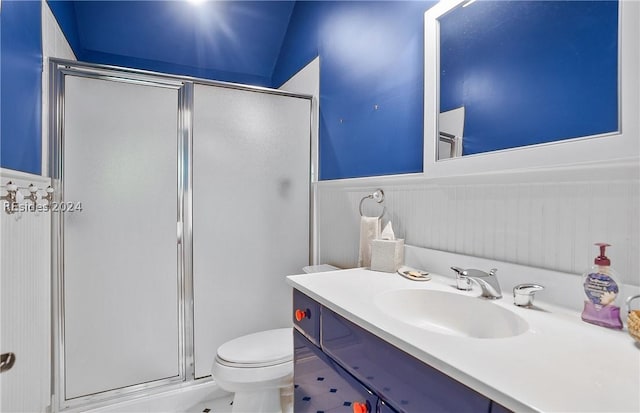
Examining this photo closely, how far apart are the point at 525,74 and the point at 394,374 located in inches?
36.9

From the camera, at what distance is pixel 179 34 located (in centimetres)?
241

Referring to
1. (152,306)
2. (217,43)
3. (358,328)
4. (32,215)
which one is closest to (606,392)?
(358,328)

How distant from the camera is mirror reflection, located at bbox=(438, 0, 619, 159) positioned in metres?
0.80

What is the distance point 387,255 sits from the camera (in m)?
1.32

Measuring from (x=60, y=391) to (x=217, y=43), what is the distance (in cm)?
248

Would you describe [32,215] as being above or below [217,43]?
below

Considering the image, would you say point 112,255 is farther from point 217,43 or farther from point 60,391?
point 217,43

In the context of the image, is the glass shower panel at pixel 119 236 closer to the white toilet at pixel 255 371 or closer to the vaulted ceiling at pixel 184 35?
the white toilet at pixel 255 371

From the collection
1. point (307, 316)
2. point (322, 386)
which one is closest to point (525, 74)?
point (307, 316)

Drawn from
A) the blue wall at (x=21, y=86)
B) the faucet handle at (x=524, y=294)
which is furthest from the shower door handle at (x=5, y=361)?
the faucet handle at (x=524, y=294)

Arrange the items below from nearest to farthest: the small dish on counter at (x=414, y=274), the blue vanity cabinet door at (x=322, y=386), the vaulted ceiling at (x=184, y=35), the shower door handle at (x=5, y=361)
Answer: the shower door handle at (x=5, y=361) < the blue vanity cabinet door at (x=322, y=386) < the small dish on counter at (x=414, y=274) < the vaulted ceiling at (x=184, y=35)

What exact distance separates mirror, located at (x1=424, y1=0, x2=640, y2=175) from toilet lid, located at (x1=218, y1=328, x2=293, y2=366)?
3.72ft

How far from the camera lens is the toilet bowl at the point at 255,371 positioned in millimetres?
1491

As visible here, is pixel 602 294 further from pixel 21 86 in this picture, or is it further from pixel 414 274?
pixel 21 86
